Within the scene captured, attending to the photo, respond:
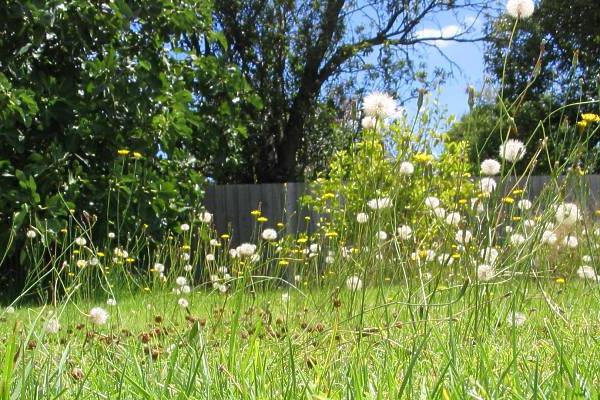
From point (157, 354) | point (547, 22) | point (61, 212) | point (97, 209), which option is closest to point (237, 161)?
point (97, 209)

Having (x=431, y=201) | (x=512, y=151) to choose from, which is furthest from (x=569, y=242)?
(x=512, y=151)

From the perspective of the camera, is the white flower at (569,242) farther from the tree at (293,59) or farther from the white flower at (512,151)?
the tree at (293,59)

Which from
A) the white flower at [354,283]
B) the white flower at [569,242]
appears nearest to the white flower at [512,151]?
the white flower at [354,283]

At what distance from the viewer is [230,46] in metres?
13.0

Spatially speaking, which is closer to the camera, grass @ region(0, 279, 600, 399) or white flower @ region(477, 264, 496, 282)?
grass @ region(0, 279, 600, 399)

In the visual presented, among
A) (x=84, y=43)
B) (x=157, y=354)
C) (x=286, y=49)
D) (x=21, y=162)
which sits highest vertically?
(x=286, y=49)

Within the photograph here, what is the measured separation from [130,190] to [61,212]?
58 cm

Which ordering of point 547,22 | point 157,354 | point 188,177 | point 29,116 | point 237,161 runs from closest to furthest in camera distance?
point 157,354
point 29,116
point 188,177
point 237,161
point 547,22

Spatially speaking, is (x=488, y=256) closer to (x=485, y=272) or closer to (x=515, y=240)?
(x=485, y=272)

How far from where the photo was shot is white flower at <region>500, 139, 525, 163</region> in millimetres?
1770

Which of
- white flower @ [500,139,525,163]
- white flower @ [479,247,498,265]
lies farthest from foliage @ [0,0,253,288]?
white flower @ [500,139,525,163]

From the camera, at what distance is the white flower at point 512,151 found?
177cm

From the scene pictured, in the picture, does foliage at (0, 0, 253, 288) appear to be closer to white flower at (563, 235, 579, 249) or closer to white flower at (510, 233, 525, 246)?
white flower at (563, 235, 579, 249)

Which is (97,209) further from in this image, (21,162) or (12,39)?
(12,39)
